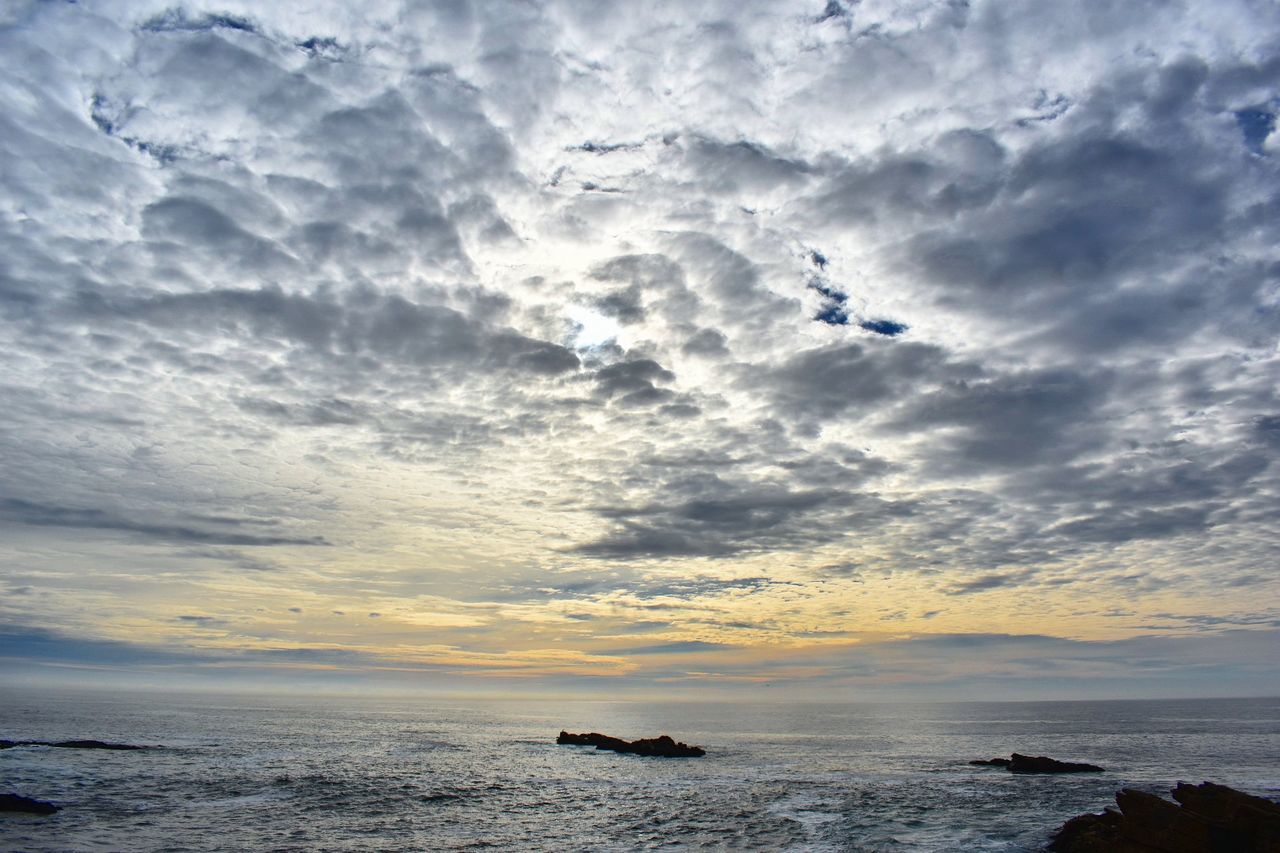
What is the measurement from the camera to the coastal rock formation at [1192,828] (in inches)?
1080

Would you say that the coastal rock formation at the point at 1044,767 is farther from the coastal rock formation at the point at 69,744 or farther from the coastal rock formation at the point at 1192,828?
the coastal rock formation at the point at 69,744

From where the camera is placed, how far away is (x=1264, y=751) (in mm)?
82000

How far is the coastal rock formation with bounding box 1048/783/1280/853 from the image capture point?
27438mm

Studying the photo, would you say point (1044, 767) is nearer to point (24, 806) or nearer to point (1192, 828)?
point (1192, 828)

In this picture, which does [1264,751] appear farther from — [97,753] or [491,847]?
[97,753]

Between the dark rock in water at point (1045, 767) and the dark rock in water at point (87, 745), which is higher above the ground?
the dark rock in water at point (87, 745)

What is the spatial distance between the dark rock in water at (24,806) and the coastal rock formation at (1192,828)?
5328cm

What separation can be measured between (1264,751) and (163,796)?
353 ft

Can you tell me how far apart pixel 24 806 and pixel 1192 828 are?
5748 cm

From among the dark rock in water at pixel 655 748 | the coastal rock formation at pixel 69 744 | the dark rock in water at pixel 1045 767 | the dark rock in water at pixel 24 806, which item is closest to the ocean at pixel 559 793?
the dark rock in water at pixel 24 806

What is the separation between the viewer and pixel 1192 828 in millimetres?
28359

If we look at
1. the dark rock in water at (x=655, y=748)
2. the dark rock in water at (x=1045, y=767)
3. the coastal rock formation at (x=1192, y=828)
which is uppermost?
the coastal rock formation at (x=1192, y=828)

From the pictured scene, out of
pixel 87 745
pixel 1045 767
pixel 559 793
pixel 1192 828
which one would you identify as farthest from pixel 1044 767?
pixel 87 745

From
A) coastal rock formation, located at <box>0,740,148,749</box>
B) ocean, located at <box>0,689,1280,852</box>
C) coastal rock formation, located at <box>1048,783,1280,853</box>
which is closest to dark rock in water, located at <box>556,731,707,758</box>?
ocean, located at <box>0,689,1280,852</box>
